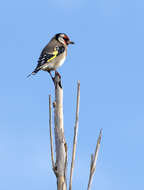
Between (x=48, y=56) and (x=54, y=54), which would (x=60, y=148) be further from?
(x=54, y=54)

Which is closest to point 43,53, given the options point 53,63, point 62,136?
point 53,63

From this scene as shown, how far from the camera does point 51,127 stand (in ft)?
11.6

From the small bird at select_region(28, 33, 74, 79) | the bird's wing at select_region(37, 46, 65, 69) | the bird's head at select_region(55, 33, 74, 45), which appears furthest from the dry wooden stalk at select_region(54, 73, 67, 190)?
the bird's head at select_region(55, 33, 74, 45)

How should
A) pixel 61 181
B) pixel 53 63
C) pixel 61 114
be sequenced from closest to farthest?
1. pixel 61 181
2. pixel 61 114
3. pixel 53 63

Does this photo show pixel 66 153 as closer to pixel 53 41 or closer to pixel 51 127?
pixel 51 127

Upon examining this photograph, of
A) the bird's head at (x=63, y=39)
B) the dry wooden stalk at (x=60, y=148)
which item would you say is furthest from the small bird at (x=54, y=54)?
the dry wooden stalk at (x=60, y=148)

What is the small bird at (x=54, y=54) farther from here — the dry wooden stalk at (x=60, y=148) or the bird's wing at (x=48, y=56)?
the dry wooden stalk at (x=60, y=148)

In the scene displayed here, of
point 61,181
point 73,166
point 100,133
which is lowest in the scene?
point 61,181

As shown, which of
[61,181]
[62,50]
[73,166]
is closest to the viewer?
[73,166]

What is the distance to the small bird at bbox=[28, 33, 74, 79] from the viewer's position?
7398mm

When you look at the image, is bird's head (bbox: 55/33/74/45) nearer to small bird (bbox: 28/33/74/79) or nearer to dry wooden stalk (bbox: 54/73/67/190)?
small bird (bbox: 28/33/74/79)

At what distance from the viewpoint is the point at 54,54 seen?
789cm

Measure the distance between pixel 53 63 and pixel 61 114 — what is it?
391 cm

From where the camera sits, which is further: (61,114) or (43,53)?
(43,53)
